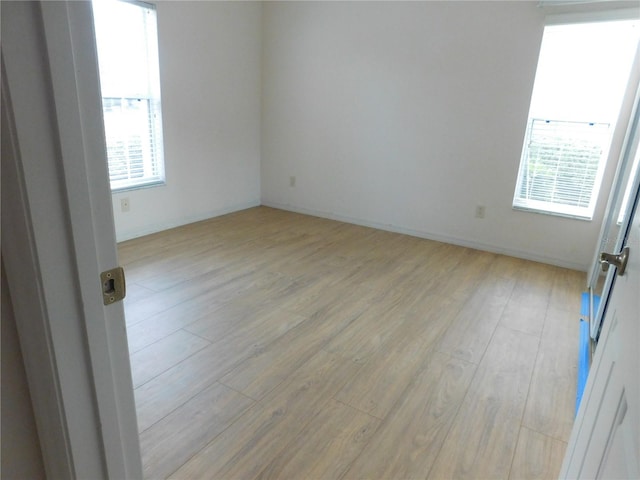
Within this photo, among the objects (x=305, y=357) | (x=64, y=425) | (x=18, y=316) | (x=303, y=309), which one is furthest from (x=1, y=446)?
(x=303, y=309)

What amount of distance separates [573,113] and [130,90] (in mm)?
3663

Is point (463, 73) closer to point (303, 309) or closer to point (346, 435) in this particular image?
point (303, 309)

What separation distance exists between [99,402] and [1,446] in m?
0.15

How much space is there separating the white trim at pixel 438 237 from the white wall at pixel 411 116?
0.01 m

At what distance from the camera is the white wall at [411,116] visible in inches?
139

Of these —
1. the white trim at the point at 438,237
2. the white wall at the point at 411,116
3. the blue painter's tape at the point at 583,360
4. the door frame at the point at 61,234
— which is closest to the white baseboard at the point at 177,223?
the white trim at the point at 438,237

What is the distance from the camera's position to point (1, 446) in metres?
0.67

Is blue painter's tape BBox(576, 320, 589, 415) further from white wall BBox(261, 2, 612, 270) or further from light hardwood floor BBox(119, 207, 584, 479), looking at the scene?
white wall BBox(261, 2, 612, 270)

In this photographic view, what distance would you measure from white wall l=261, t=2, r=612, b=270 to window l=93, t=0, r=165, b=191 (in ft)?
4.80

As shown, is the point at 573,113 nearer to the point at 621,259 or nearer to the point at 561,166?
the point at 561,166

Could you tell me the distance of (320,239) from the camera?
401 centimetres

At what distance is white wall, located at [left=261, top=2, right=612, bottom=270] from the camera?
139 inches

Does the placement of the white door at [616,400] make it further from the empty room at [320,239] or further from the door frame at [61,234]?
the door frame at [61,234]

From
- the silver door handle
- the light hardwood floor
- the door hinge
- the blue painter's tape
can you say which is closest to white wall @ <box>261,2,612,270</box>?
the light hardwood floor
